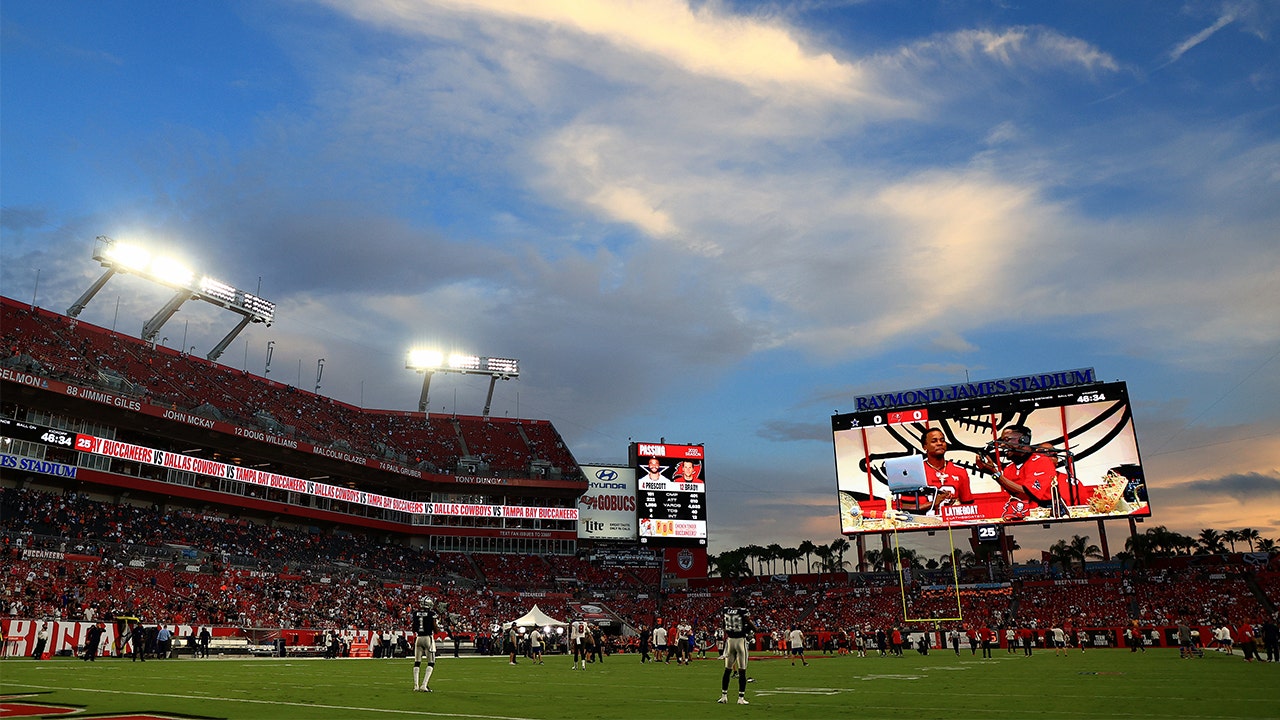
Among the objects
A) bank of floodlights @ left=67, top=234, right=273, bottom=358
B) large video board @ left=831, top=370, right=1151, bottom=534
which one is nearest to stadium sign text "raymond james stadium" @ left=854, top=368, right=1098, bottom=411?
large video board @ left=831, top=370, right=1151, bottom=534

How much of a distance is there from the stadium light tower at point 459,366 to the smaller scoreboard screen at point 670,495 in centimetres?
1812

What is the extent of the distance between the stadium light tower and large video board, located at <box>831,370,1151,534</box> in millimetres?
37921

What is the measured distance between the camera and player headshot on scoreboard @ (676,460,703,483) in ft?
264

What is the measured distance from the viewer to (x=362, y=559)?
67.3 meters

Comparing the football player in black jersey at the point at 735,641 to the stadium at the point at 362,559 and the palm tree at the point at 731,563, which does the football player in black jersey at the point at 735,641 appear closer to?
the stadium at the point at 362,559

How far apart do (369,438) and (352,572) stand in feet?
56.2

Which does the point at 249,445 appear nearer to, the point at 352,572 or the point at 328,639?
the point at 352,572

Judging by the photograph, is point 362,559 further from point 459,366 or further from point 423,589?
point 459,366

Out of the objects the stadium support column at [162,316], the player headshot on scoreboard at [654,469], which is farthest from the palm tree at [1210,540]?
the stadium support column at [162,316]

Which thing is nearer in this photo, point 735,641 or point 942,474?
→ point 735,641

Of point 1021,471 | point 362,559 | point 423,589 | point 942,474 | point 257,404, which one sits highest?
point 257,404

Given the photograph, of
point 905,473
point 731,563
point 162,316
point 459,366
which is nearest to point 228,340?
point 162,316

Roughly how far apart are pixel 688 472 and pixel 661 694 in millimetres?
63567

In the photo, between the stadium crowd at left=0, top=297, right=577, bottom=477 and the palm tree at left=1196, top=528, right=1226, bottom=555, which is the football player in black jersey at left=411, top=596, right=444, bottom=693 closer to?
the stadium crowd at left=0, top=297, right=577, bottom=477
